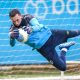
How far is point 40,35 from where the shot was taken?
32.4 ft

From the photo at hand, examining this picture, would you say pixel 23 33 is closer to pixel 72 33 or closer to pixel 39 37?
pixel 39 37

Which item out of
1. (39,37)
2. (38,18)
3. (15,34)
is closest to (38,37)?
(39,37)

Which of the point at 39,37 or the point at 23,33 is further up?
the point at 23,33

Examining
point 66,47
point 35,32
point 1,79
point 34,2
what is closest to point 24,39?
point 35,32

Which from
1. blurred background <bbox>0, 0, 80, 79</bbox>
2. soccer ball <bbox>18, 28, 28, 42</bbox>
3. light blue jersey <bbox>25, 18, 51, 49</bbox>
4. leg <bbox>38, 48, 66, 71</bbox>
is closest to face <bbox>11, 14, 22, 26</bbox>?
soccer ball <bbox>18, 28, 28, 42</bbox>

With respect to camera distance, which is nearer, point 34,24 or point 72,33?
point 34,24

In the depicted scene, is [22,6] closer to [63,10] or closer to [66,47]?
[63,10]

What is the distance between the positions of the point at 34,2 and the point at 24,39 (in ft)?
10.4

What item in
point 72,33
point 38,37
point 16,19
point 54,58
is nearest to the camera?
point 16,19

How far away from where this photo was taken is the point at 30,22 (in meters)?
9.68

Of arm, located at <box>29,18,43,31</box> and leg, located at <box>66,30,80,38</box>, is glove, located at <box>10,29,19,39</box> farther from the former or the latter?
leg, located at <box>66,30,80,38</box>

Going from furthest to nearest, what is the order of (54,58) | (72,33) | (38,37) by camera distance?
(54,58), (72,33), (38,37)

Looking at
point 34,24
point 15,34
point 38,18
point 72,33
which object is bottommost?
point 38,18

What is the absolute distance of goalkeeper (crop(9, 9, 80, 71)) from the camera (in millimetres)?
9641
